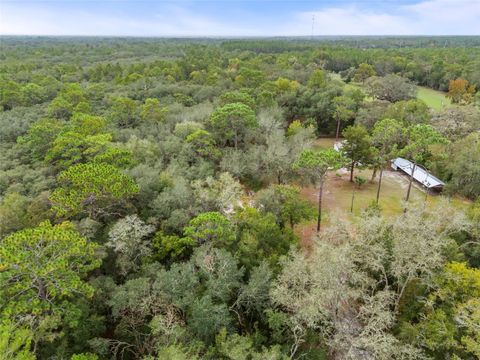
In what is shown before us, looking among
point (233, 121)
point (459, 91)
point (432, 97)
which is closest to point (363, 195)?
point (233, 121)

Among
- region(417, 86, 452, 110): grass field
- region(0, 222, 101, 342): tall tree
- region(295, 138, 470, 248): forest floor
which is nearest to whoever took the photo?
region(0, 222, 101, 342): tall tree

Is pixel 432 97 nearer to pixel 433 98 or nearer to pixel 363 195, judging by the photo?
pixel 433 98

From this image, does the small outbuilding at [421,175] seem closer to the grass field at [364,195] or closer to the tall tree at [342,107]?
the grass field at [364,195]

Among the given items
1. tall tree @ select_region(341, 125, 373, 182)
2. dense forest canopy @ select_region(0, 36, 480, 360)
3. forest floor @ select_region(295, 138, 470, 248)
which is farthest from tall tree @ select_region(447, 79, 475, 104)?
tall tree @ select_region(341, 125, 373, 182)

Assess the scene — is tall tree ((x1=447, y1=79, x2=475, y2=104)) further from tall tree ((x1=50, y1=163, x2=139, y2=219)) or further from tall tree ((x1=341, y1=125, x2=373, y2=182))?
tall tree ((x1=50, y1=163, x2=139, y2=219))

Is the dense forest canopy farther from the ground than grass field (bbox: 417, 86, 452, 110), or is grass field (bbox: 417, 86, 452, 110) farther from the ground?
grass field (bbox: 417, 86, 452, 110)
